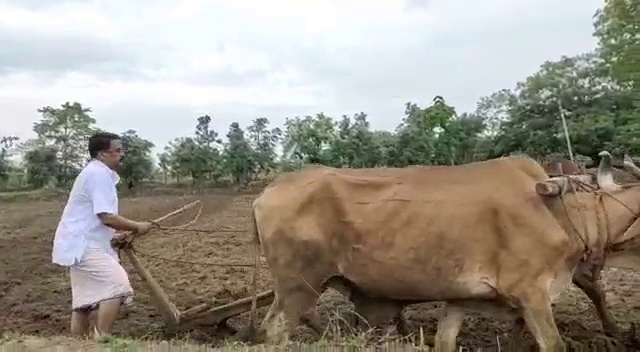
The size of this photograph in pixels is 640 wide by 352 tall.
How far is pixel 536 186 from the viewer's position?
6863 millimetres

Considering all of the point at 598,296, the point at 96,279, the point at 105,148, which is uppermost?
the point at 105,148

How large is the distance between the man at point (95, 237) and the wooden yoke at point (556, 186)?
2.99 metres

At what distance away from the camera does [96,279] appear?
6.60m

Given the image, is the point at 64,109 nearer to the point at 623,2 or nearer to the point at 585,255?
the point at 623,2

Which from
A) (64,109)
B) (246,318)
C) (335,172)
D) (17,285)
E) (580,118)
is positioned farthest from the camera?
(64,109)

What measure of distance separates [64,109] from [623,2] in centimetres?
2751

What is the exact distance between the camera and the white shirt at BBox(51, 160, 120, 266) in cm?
651

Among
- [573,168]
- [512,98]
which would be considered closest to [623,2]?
[512,98]

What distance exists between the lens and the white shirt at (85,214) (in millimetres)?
6508

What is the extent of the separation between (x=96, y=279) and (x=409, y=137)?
2751cm

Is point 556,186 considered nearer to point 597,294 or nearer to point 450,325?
point 450,325

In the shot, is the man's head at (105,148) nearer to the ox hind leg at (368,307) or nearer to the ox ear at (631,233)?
the ox hind leg at (368,307)

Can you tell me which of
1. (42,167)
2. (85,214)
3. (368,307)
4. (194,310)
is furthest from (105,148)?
(42,167)

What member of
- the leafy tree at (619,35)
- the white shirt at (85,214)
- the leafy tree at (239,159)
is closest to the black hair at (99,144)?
the white shirt at (85,214)
